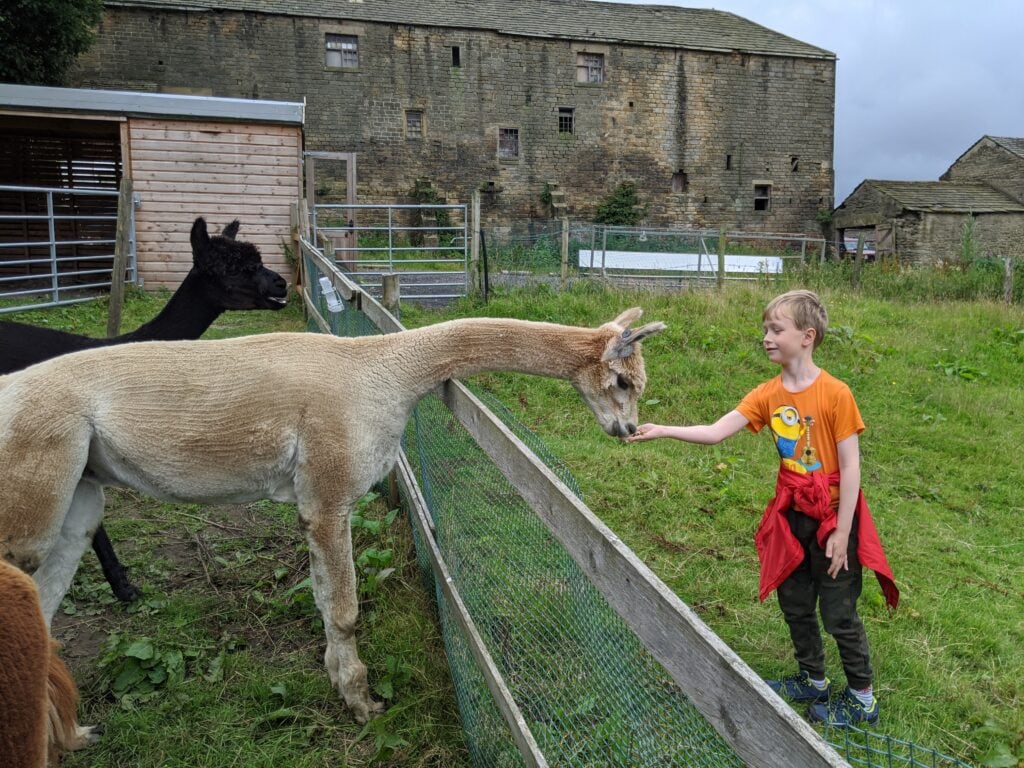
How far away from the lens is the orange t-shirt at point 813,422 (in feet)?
9.28

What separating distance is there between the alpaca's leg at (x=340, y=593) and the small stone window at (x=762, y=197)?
33.2m

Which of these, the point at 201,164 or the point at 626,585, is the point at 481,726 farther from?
the point at 201,164

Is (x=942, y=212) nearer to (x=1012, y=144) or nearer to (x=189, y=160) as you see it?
(x=1012, y=144)

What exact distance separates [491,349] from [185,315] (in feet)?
10.6

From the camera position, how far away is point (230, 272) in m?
5.70

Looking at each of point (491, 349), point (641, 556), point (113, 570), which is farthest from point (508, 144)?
point (491, 349)

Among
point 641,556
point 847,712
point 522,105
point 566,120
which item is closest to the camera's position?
point 847,712

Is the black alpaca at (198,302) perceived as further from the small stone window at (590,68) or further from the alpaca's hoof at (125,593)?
the small stone window at (590,68)

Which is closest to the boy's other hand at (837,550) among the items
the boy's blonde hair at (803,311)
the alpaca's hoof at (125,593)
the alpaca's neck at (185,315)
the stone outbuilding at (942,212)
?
the boy's blonde hair at (803,311)

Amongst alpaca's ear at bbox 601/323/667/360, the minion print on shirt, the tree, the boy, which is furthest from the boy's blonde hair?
the tree

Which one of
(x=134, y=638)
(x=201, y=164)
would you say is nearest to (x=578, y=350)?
(x=134, y=638)

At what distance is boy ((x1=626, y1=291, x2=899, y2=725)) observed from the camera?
2844 mm

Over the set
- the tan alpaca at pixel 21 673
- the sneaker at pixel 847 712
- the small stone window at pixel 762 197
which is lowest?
the sneaker at pixel 847 712

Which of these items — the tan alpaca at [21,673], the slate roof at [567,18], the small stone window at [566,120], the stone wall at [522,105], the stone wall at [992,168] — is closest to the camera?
the tan alpaca at [21,673]
